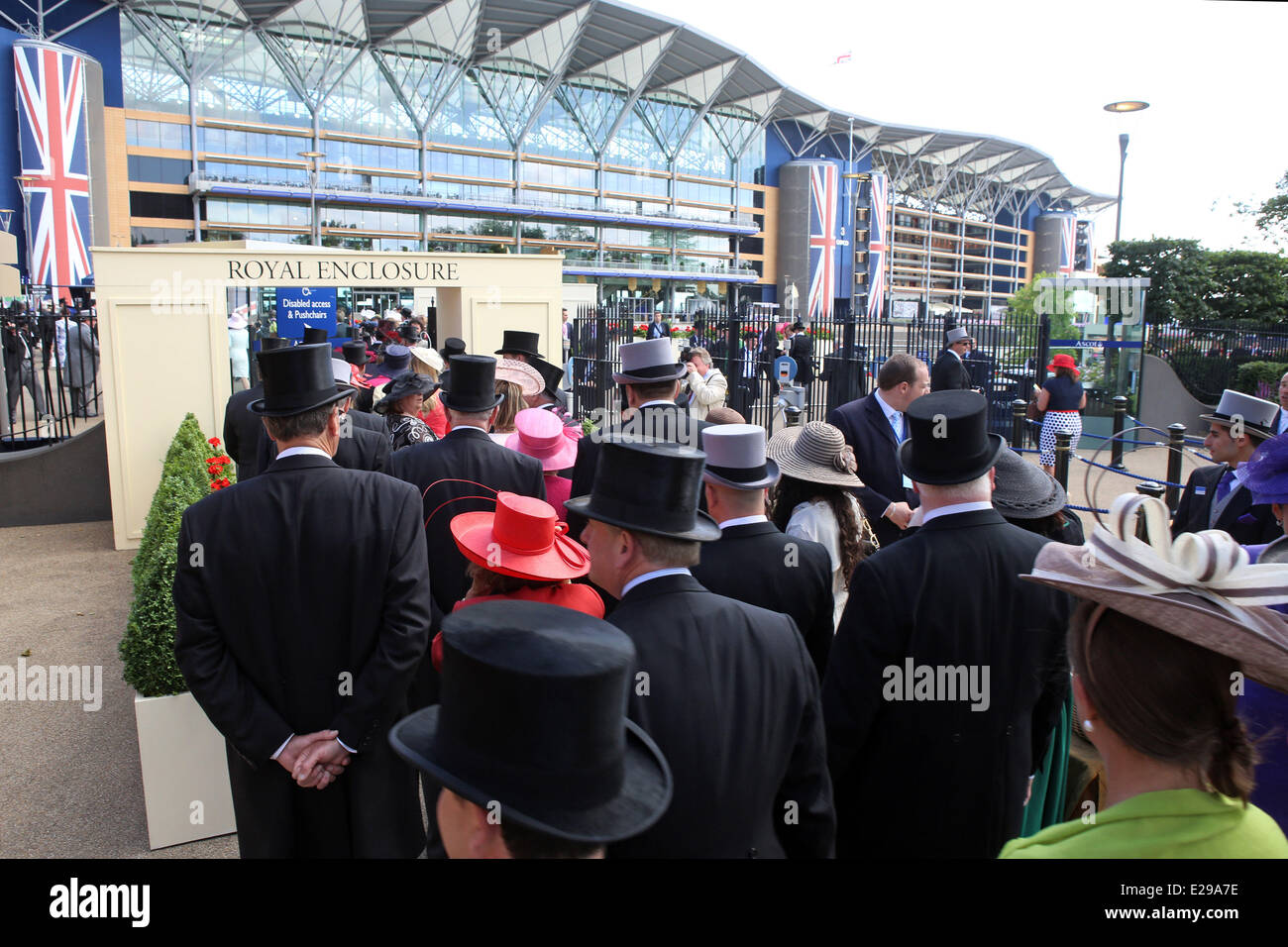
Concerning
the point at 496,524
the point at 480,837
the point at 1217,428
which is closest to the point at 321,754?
the point at 496,524

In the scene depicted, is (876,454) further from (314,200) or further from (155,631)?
(314,200)

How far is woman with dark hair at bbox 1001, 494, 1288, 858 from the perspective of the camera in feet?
4.62

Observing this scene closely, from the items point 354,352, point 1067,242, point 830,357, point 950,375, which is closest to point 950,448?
point 950,375

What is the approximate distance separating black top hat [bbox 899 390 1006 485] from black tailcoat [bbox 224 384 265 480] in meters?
5.25

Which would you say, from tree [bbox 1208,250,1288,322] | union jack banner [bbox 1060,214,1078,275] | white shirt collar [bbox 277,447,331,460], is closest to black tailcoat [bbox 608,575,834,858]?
white shirt collar [bbox 277,447,331,460]

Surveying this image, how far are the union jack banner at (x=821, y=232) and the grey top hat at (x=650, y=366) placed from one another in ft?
271

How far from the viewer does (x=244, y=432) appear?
6.77 meters

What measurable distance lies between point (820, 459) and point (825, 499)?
184mm

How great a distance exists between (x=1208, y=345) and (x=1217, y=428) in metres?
15.2

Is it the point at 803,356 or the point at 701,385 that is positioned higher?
the point at 803,356

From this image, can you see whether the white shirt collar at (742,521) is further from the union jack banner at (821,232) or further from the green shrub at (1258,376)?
the union jack banner at (821,232)

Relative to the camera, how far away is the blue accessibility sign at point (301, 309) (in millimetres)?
11383

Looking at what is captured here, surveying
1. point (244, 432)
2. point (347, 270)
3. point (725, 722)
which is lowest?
point (725, 722)
